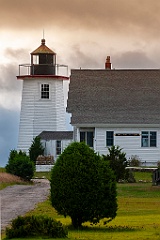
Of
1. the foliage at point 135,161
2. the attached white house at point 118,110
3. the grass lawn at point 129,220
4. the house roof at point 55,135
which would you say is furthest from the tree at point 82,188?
the house roof at point 55,135

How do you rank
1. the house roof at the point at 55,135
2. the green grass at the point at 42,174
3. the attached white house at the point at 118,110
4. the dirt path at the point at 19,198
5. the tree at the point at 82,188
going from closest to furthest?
the tree at the point at 82,188 → the dirt path at the point at 19,198 → the green grass at the point at 42,174 → the attached white house at the point at 118,110 → the house roof at the point at 55,135

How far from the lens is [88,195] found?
1075 inches

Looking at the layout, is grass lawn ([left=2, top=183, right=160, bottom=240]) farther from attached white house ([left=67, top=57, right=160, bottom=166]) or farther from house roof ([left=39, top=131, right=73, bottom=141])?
house roof ([left=39, top=131, right=73, bottom=141])

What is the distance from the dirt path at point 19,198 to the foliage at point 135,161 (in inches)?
520

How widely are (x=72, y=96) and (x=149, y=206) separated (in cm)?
3476

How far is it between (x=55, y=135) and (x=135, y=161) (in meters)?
8.47

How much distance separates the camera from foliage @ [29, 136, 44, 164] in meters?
73.5

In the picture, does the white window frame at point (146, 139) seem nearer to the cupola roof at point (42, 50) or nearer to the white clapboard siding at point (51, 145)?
the white clapboard siding at point (51, 145)

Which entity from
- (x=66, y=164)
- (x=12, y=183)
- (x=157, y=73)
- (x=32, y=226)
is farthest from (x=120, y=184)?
(x=32, y=226)

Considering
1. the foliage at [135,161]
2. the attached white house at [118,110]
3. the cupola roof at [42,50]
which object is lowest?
the foliage at [135,161]

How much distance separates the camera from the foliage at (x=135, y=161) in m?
69.8

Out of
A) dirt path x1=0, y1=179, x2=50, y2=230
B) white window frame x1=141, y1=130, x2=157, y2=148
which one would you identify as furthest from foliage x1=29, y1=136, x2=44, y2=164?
dirt path x1=0, y1=179, x2=50, y2=230

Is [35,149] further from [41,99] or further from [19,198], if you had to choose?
[19,198]

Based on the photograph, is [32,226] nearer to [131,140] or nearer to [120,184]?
[120,184]
